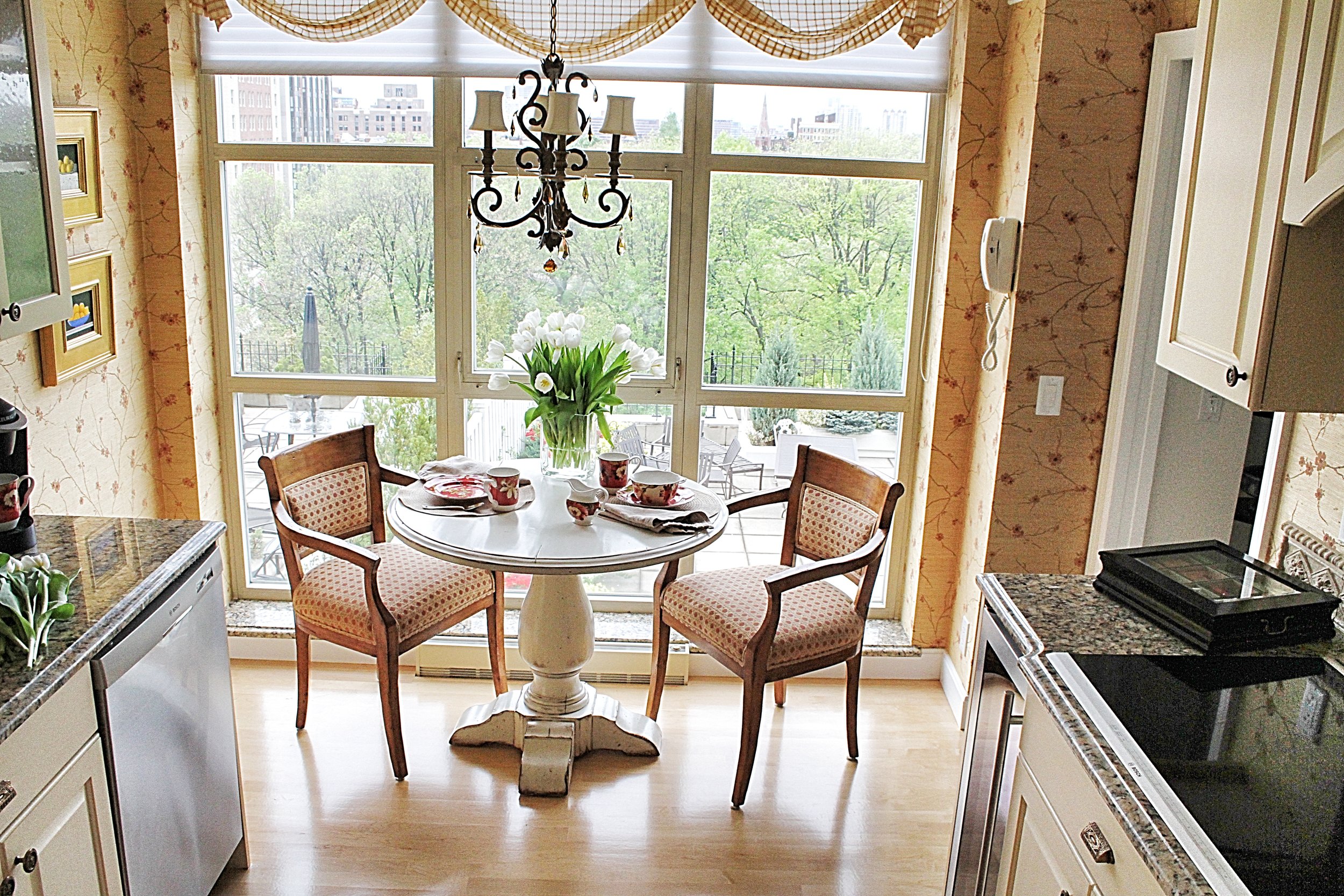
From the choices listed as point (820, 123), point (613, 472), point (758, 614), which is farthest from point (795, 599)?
point (820, 123)

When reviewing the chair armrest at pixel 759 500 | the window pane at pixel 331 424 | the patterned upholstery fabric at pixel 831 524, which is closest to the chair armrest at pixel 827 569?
the patterned upholstery fabric at pixel 831 524

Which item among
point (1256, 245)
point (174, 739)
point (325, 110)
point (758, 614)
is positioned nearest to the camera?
point (1256, 245)

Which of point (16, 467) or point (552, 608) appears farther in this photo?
point (552, 608)

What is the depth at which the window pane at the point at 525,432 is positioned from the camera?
3.72 m

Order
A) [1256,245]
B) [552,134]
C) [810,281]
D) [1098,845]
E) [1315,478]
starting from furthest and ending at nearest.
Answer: [810,281]
[552,134]
[1315,478]
[1256,245]
[1098,845]

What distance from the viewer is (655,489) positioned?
301cm

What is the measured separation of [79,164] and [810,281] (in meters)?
2.19

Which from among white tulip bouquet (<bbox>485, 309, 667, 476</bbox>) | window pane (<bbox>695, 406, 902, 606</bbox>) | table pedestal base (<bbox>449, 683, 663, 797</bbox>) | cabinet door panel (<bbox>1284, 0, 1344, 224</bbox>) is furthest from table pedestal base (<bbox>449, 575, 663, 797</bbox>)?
cabinet door panel (<bbox>1284, 0, 1344, 224</bbox>)

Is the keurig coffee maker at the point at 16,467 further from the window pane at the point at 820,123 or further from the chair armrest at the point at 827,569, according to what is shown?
the window pane at the point at 820,123

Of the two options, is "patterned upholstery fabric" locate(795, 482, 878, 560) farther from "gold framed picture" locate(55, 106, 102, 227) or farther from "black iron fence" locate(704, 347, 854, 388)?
"gold framed picture" locate(55, 106, 102, 227)

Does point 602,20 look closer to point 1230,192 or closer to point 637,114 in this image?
point 637,114

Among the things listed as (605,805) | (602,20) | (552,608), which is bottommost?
(605,805)

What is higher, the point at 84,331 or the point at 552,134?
the point at 552,134

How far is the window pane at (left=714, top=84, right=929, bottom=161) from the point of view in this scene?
346 cm
